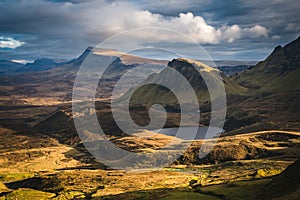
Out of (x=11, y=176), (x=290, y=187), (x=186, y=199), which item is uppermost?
(x=290, y=187)

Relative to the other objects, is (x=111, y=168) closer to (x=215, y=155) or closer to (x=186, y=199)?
(x=215, y=155)

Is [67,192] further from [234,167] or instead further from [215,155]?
[215,155]

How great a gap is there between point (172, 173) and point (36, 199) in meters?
61.8

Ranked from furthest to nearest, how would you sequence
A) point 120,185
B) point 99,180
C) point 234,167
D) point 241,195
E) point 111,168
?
point 111,168 < point 234,167 < point 99,180 < point 120,185 < point 241,195

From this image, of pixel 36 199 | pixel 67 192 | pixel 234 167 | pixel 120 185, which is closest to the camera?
pixel 36 199

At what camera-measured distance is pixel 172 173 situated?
155250mm

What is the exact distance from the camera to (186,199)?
328ft

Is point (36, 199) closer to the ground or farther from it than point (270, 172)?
closer to the ground

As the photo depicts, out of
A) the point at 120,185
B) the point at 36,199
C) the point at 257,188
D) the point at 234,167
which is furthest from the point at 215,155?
the point at 36,199

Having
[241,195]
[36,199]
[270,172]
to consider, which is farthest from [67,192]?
[270,172]

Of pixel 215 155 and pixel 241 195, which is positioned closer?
pixel 241 195

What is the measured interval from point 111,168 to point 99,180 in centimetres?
3081

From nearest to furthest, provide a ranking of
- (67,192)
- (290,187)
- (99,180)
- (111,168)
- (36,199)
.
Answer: (290,187)
(36,199)
(67,192)
(99,180)
(111,168)

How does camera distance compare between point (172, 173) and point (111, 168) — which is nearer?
point (172, 173)
